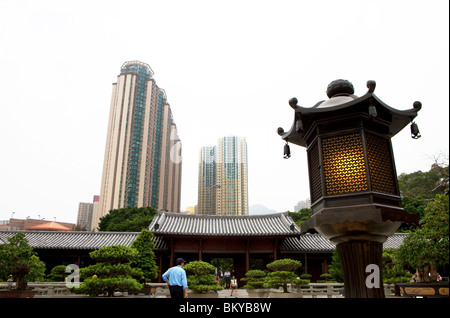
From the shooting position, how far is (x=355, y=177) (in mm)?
4156

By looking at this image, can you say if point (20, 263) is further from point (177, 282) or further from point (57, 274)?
point (177, 282)

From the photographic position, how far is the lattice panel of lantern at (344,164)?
4.14m

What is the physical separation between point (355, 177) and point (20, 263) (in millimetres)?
11981

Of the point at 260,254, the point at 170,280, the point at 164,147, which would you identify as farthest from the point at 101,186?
the point at 170,280

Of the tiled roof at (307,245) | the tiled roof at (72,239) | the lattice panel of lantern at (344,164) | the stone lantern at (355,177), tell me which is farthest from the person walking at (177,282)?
the tiled roof at (72,239)

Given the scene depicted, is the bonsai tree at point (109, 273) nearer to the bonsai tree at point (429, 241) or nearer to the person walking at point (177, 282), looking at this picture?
the person walking at point (177, 282)

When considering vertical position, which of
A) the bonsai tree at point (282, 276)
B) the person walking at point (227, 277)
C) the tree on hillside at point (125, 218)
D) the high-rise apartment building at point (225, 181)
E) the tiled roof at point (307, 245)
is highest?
the high-rise apartment building at point (225, 181)

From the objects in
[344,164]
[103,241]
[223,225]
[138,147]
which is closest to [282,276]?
[223,225]

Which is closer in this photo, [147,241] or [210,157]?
[147,241]

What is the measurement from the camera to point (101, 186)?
231 ft
